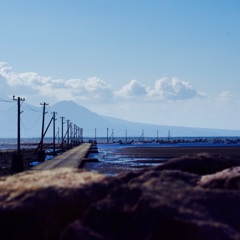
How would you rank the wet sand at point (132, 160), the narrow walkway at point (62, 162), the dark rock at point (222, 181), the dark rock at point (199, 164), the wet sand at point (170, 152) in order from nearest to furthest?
1. the dark rock at point (222, 181)
2. the dark rock at point (199, 164)
3. the narrow walkway at point (62, 162)
4. the wet sand at point (132, 160)
5. the wet sand at point (170, 152)

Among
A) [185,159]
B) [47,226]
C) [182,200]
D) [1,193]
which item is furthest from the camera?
[185,159]

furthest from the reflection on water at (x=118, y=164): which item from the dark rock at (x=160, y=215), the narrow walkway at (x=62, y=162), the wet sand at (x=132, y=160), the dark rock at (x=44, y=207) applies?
the dark rock at (x=160, y=215)

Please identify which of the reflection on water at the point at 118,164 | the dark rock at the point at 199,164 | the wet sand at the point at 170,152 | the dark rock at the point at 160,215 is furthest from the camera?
the wet sand at the point at 170,152

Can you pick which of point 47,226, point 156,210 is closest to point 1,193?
point 47,226

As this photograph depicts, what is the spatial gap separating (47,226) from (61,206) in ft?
0.78

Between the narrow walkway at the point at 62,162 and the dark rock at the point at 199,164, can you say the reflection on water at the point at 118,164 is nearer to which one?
the narrow walkway at the point at 62,162

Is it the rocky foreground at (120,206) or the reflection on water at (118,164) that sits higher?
the rocky foreground at (120,206)

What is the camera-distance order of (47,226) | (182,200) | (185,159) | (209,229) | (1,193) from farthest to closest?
(185,159), (1,193), (47,226), (182,200), (209,229)

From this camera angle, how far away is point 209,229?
4.77m

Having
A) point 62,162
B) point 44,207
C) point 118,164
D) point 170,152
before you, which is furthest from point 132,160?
point 44,207

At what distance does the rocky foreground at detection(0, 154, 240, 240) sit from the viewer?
193 inches

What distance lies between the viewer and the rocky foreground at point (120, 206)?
16.0ft

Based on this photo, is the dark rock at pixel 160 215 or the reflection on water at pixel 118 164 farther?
the reflection on water at pixel 118 164

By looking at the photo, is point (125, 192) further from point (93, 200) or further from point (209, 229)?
point (209, 229)
